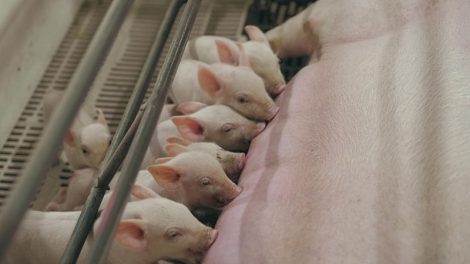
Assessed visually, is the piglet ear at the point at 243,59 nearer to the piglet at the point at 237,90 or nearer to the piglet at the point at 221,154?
→ the piglet at the point at 237,90

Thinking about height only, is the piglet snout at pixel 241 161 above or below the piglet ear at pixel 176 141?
below

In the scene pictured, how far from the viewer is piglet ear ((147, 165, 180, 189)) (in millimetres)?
1487

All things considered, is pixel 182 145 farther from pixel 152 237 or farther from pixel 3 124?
pixel 3 124

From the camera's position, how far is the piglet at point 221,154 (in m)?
1.65

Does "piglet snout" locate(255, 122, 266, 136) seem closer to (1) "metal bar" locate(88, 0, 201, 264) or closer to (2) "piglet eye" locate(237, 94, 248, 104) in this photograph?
(2) "piglet eye" locate(237, 94, 248, 104)

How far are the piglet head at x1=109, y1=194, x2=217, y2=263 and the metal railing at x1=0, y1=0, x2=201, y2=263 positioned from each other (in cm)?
15

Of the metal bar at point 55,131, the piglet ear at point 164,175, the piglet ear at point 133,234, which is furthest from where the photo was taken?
the piglet ear at point 164,175

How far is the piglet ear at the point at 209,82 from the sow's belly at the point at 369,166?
238mm

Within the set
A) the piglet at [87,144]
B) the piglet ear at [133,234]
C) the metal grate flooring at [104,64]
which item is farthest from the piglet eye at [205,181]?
the metal grate flooring at [104,64]

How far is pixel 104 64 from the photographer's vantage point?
2484 millimetres

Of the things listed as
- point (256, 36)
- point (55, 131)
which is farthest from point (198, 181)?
point (55, 131)

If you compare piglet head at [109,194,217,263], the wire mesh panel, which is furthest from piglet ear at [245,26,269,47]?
piglet head at [109,194,217,263]

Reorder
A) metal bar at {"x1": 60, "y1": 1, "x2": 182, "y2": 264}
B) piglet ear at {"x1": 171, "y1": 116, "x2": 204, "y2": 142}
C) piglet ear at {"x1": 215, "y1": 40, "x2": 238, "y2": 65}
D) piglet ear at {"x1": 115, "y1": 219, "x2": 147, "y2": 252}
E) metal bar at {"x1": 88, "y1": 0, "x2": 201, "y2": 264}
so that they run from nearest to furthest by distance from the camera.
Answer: metal bar at {"x1": 88, "y1": 0, "x2": 201, "y2": 264} < metal bar at {"x1": 60, "y1": 1, "x2": 182, "y2": 264} < piglet ear at {"x1": 115, "y1": 219, "x2": 147, "y2": 252} < piglet ear at {"x1": 171, "y1": 116, "x2": 204, "y2": 142} < piglet ear at {"x1": 215, "y1": 40, "x2": 238, "y2": 65}

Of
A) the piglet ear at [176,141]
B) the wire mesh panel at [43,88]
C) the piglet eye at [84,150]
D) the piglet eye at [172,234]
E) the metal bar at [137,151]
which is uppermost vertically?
the metal bar at [137,151]
